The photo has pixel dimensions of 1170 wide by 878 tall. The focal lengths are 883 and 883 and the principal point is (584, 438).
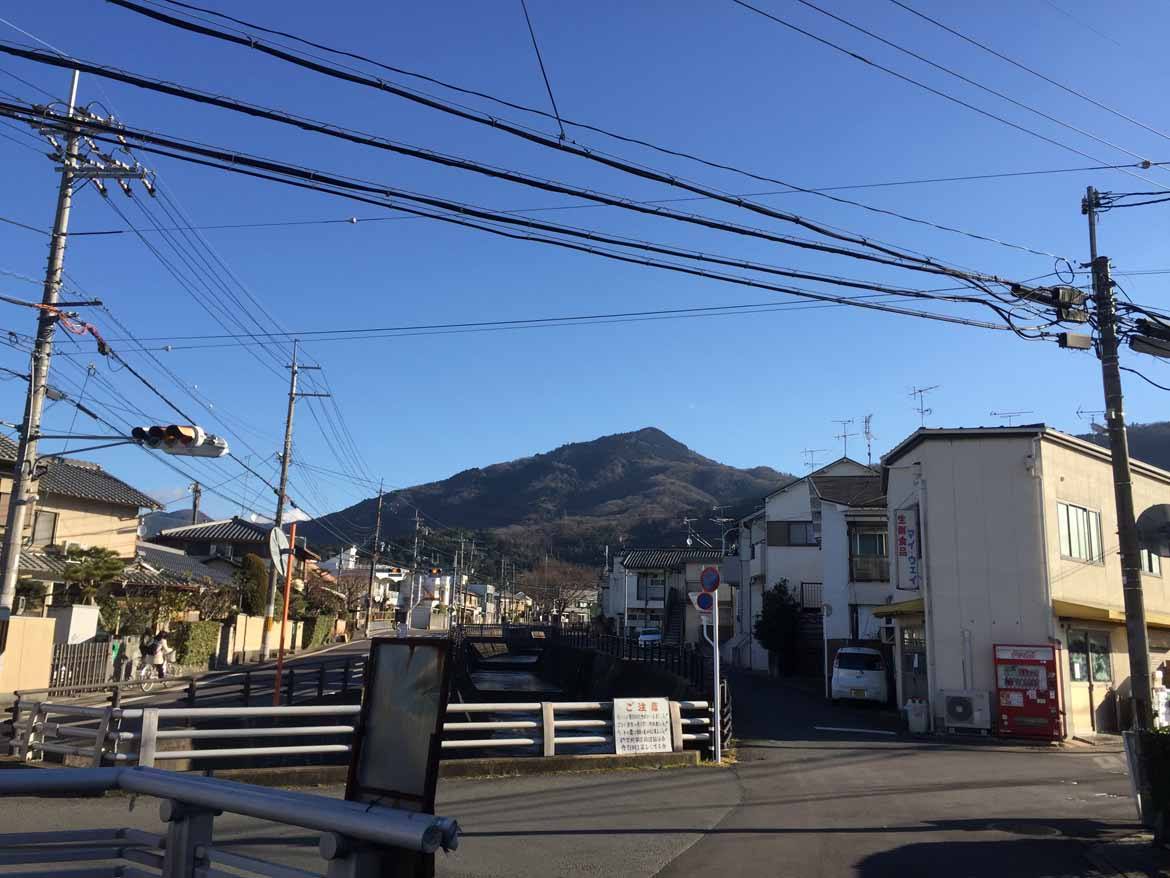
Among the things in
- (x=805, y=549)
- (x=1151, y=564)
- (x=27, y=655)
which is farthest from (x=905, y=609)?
(x=805, y=549)

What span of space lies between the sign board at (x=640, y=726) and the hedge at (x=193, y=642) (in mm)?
24943

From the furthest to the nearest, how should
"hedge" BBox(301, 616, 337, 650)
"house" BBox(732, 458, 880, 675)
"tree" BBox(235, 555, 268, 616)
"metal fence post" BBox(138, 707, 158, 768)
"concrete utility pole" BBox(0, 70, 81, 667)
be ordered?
1. "hedge" BBox(301, 616, 337, 650)
2. "tree" BBox(235, 555, 268, 616)
3. "house" BBox(732, 458, 880, 675)
4. "concrete utility pole" BBox(0, 70, 81, 667)
5. "metal fence post" BBox(138, 707, 158, 768)

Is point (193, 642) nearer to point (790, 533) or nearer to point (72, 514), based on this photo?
point (72, 514)

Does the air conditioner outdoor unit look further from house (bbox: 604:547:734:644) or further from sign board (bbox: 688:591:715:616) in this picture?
house (bbox: 604:547:734:644)

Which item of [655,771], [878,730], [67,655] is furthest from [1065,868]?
[67,655]

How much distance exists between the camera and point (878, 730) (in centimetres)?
2042

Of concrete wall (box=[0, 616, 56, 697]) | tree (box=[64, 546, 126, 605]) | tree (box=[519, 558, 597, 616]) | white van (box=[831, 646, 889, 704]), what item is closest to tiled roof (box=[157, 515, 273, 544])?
tree (box=[64, 546, 126, 605])

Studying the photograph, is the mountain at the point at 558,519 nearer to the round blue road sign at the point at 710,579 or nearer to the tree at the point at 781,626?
the tree at the point at 781,626

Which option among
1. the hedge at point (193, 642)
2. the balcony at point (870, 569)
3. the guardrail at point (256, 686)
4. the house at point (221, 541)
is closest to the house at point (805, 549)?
the balcony at point (870, 569)

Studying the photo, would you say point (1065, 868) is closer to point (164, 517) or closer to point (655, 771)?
point (655, 771)

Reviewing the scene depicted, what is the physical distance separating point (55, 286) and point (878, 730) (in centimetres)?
2014

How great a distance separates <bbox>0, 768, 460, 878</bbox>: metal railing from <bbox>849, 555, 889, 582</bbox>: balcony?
33164mm

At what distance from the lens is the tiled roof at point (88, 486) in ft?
119

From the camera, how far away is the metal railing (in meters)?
3.37
